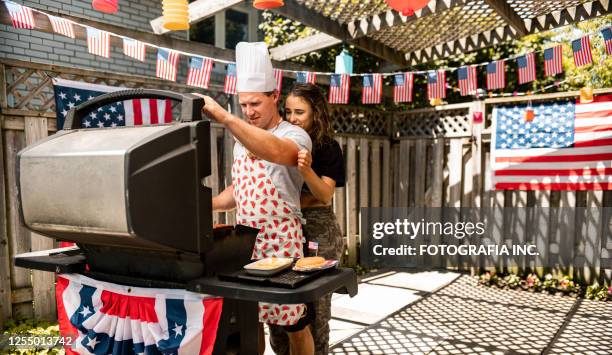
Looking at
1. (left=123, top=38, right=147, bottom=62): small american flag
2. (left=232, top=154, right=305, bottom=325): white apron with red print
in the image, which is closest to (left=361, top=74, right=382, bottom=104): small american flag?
(left=123, top=38, right=147, bottom=62): small american flag

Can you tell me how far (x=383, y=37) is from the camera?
6016 millimetres

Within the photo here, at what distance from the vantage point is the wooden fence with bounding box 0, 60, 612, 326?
3889mm

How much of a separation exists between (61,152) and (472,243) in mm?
6317

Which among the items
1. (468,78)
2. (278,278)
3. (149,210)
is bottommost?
(278,278)

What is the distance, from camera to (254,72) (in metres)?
1.68

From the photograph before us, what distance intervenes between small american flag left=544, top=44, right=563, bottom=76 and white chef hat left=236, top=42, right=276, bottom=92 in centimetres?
435

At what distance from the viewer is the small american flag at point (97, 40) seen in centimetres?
399

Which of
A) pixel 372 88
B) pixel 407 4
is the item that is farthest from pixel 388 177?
pixel 407 4

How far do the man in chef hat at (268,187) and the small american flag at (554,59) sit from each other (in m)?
4.24

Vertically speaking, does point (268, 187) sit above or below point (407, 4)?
below

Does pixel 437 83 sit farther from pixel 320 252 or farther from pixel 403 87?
pixel 320 252

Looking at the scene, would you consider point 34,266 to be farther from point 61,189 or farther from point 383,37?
point 383,37

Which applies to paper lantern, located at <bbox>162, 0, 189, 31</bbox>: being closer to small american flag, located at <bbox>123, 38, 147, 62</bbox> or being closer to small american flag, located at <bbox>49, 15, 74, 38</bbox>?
small american flag, located at <bbox>123, 38, 147, 62</bbox>

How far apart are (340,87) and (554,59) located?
244 centimetres
